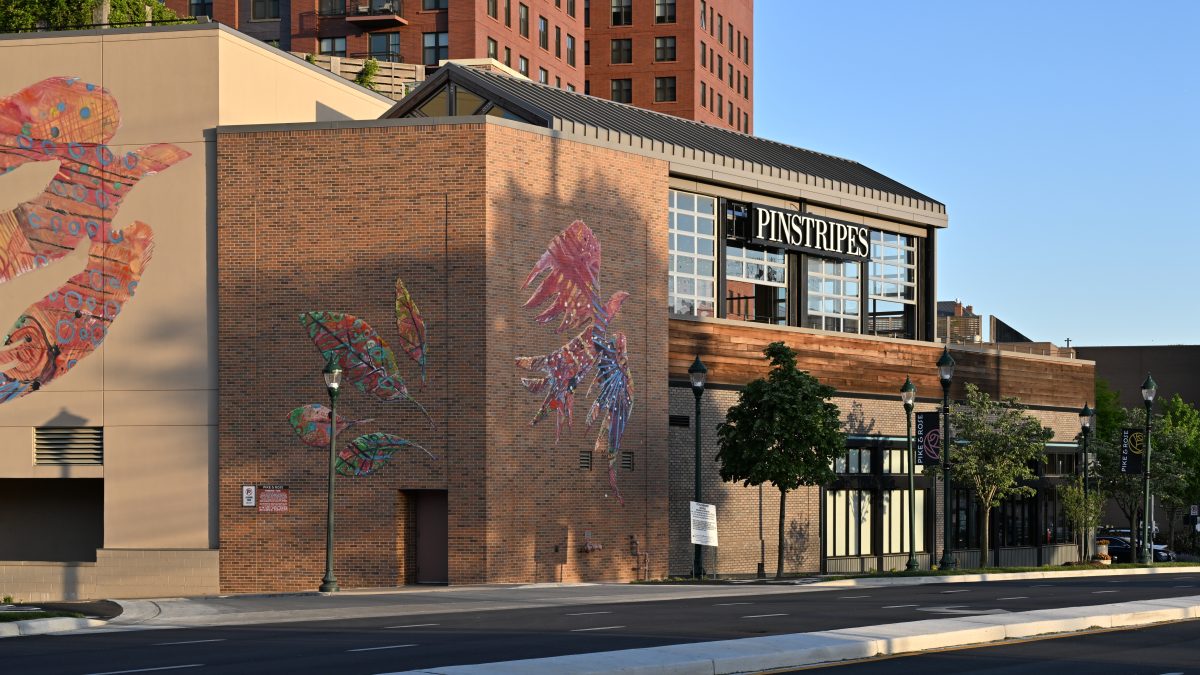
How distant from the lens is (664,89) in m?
115

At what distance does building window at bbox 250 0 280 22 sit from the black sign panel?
166 feet

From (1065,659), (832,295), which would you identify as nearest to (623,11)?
(832,295)

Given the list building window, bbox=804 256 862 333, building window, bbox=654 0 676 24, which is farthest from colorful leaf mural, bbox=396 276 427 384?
building window, bbox=654 0 676 24

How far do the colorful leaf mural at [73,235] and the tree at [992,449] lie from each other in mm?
29433

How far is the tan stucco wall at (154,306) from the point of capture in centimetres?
4100

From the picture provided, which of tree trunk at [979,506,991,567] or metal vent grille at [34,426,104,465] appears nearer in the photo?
metal vent grille at [34,426,104,465]

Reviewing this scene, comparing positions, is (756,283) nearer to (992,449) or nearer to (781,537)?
(781,537)

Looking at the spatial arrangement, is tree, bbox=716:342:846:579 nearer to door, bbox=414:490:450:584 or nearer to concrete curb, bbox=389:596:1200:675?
door, bbox=414:490:450:584

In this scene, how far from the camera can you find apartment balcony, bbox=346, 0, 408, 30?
296 ft

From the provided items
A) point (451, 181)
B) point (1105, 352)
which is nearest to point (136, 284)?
point (451, 181)

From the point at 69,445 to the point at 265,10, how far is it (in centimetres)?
5723

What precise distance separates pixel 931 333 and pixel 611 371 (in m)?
18.7

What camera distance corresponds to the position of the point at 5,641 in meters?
23.5

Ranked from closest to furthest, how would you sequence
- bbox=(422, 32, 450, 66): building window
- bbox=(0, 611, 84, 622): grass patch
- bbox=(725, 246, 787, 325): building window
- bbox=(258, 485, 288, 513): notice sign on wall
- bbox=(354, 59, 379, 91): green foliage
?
1. bbox=(0, 611, 84, 622): grass patch
2. bbox=(258, 485, 288, 513): notice sign on wall
3. bbox=(725, 246, 787, 325): building window
4. bbox=(354, 59, 379, 91): green foliage
5. bbox=(422, 32, 450, 66): building window
